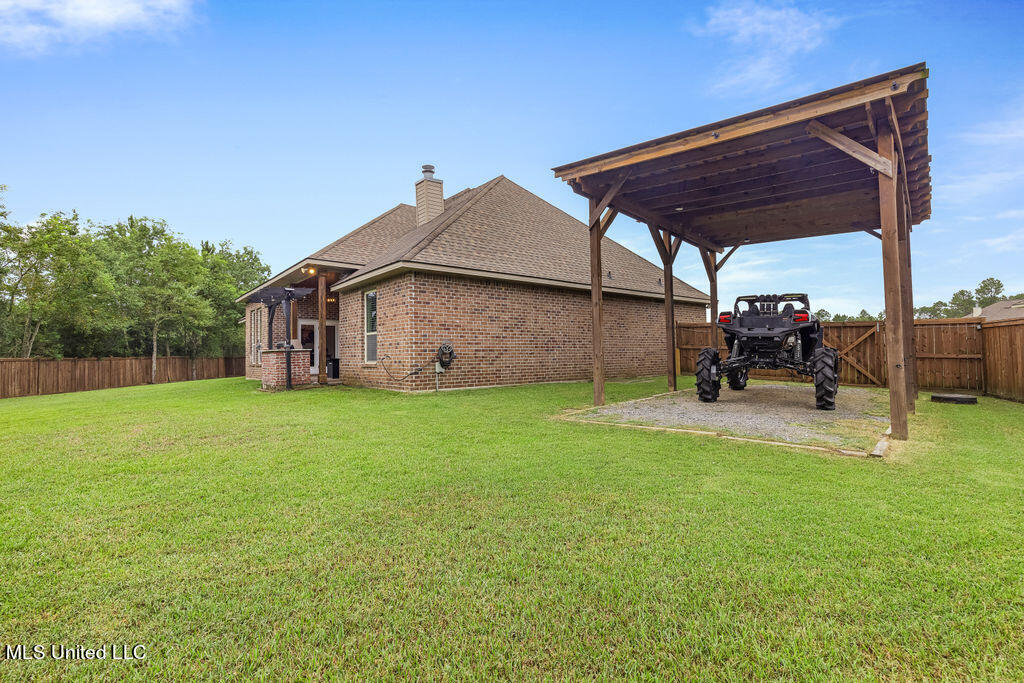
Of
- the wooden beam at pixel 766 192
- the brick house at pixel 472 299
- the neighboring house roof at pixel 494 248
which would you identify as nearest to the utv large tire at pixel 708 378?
the wooden beam at pixel 766 192

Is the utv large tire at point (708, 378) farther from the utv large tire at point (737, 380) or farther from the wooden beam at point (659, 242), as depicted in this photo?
the wooden beam at point (659, 242)

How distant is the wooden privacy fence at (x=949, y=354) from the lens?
27.6 feet

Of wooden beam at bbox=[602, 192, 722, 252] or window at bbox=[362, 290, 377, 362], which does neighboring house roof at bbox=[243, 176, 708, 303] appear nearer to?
window at bbox=[362, 290, 377, 362]

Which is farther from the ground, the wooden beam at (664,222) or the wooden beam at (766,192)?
the wooden beam at (766,192)

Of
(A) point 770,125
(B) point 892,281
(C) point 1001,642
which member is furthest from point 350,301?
(C) point 1001,642

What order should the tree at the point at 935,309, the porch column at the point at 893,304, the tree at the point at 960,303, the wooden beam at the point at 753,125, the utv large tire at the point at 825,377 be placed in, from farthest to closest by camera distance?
1. the tree at the point at 935,309
2. the tree at the point at 960,303
3. the utv large tire at the point at 825,377
4. the porch column at the point at 893,304
5. the wooden beam at the point at 753,125

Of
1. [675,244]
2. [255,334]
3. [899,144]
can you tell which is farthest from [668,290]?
[255,334]

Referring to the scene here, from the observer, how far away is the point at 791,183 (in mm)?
7965

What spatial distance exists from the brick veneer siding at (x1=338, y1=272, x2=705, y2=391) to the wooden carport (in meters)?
3.20

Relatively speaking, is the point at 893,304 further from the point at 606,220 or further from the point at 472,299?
the point at 472,299

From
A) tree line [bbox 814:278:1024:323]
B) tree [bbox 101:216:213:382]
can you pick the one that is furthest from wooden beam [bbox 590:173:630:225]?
tree line [bbox 814:278:1024:323]

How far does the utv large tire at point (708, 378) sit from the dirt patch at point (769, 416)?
19cm

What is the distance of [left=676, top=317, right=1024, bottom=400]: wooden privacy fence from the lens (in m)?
8.40

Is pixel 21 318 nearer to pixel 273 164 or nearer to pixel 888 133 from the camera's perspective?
pixel 273 164
